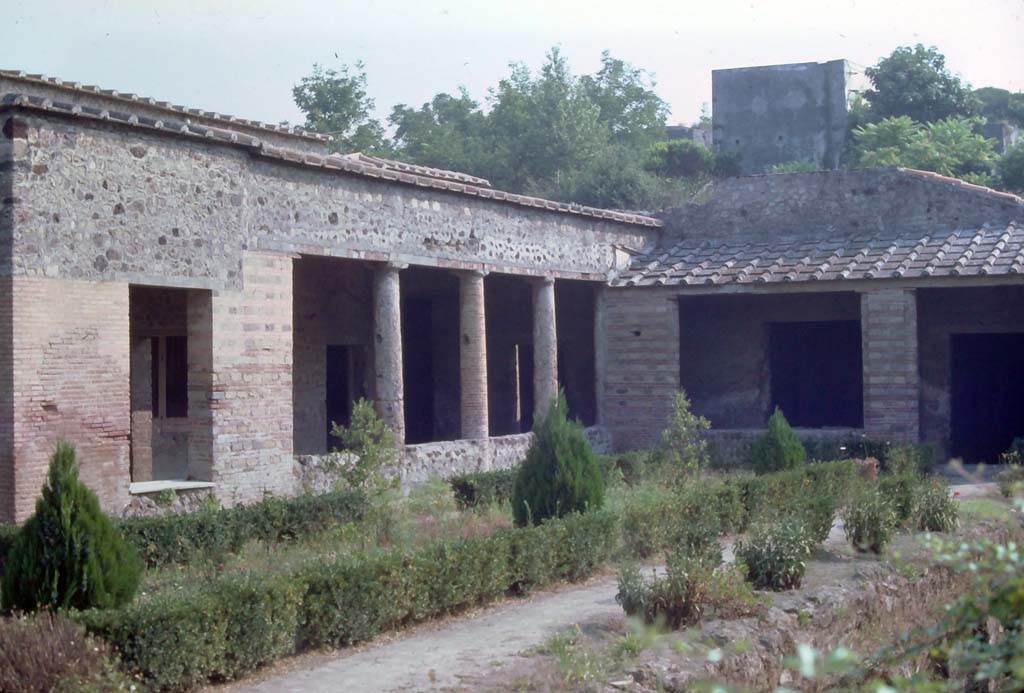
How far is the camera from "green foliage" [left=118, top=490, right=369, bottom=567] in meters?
9.62

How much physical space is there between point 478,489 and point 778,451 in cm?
381

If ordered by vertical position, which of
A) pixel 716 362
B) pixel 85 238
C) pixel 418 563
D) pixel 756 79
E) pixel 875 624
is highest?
pixel 756 79

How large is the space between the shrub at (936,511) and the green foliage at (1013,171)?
71.8 feet

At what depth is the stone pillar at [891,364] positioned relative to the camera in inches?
635

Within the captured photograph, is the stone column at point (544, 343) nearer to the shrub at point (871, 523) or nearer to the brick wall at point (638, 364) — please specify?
the brick wall at point (638, 364)

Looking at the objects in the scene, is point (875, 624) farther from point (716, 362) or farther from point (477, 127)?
point (477, 127)

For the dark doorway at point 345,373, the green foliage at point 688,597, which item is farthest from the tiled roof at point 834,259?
the green foliage at point 688,597

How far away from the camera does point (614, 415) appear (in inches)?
Answer: 733

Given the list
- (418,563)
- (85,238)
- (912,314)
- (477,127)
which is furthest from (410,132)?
(418,563)

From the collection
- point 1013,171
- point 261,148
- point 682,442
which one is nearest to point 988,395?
point 682,442

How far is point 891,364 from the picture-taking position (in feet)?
53.3

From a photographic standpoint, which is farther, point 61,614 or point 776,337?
point 776,337

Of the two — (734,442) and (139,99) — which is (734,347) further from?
(139,99)

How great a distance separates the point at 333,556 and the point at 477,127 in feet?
124
